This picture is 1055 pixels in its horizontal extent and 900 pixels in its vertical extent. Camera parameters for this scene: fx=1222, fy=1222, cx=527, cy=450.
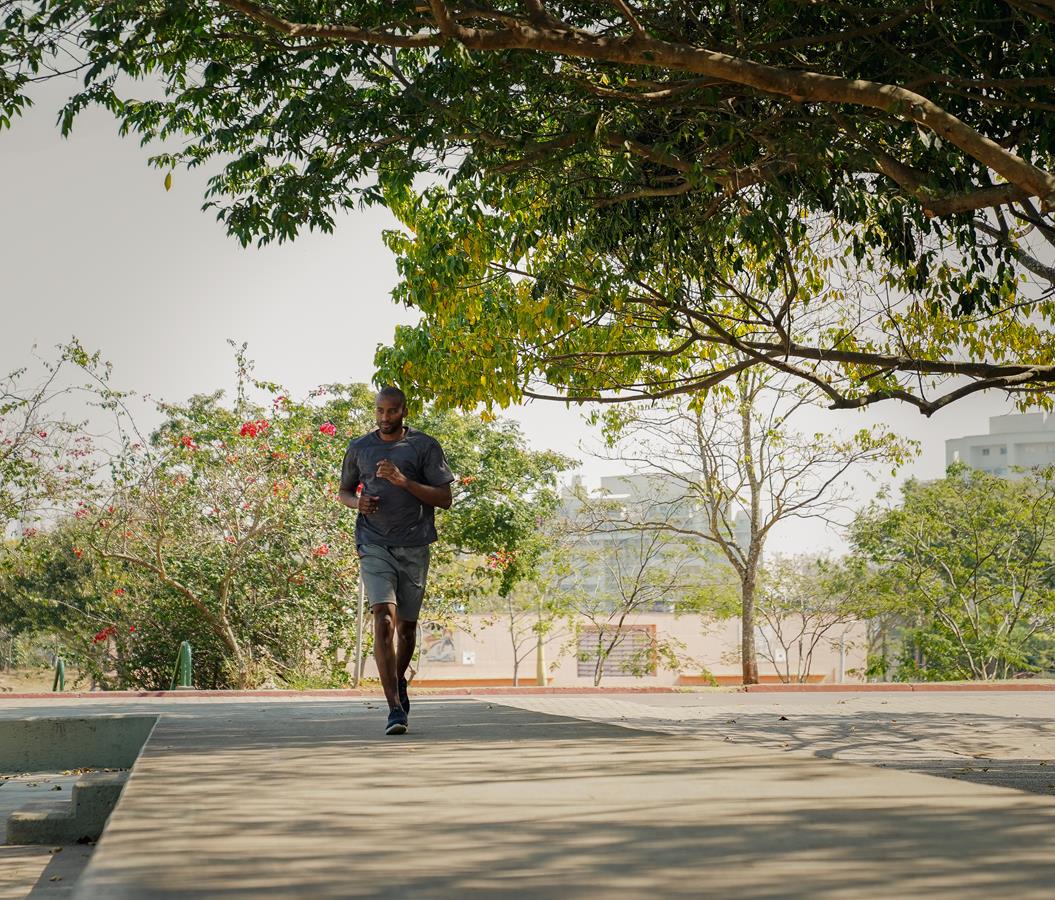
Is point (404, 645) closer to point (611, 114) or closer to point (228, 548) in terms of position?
point (611, 114)

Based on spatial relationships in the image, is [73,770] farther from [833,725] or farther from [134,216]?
[134,216]

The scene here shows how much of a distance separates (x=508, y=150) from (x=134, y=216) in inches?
1090

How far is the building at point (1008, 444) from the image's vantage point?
118 m

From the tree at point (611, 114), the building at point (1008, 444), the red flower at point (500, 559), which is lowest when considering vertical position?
the red flower at point (500, 559)

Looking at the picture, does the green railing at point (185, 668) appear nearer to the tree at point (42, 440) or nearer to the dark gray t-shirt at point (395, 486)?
the tree at point (42, 440)

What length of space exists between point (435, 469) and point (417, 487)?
0.23 m

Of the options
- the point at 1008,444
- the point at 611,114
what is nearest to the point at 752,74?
the point at 611,114

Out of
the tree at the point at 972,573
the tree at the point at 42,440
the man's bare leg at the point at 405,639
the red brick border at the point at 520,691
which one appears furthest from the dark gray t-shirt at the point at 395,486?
the tree at the point at 972,573

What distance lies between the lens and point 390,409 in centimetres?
693

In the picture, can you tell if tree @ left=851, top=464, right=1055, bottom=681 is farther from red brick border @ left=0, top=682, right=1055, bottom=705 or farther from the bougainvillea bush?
the bougainvillea bush

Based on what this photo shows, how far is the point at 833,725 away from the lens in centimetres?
1098

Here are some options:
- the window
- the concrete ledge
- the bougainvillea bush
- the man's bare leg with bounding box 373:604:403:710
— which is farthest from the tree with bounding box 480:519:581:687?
the man's bare leg with bounding box 373:604:403:710

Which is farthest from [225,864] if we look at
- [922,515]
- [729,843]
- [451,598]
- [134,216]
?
[134,216]

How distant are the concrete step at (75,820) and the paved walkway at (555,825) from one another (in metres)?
0.69
